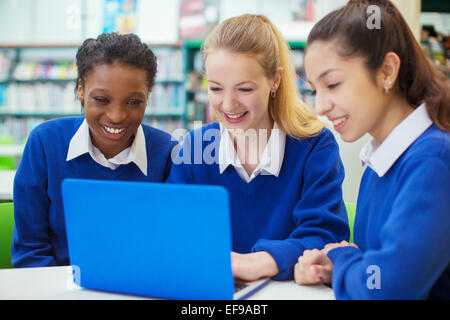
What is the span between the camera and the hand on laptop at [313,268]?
0.93 meters

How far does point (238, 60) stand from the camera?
123 cm

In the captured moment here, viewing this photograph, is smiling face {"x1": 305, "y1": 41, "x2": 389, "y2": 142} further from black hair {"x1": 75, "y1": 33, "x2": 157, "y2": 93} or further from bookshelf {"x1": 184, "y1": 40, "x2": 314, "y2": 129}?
bookshelf {"x1": 184, "y1": 40, "x2": 314, "y2": 129}

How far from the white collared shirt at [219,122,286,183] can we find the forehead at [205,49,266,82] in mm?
180

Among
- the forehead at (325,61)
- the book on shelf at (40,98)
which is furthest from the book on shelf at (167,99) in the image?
the forehead at (325,61)

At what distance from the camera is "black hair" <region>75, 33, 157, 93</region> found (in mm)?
1324

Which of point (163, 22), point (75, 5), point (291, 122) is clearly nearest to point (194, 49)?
point (163, 22)

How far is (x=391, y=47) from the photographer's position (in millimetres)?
Result: 934

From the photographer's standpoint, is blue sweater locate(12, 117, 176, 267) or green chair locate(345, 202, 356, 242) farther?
green chair locate(345, 202, 356, 242)

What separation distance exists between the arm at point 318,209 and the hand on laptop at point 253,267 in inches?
1.4

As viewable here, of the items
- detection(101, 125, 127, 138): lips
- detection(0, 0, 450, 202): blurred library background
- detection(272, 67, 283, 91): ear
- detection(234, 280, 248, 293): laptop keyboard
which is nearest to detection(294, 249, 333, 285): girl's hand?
detection(234, 280, 248, 293): laptop keyboard

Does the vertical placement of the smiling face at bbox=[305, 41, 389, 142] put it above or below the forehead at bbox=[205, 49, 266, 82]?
below

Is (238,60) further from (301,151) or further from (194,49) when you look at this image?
(194,49)

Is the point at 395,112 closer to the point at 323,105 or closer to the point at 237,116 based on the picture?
the point at 323,105
